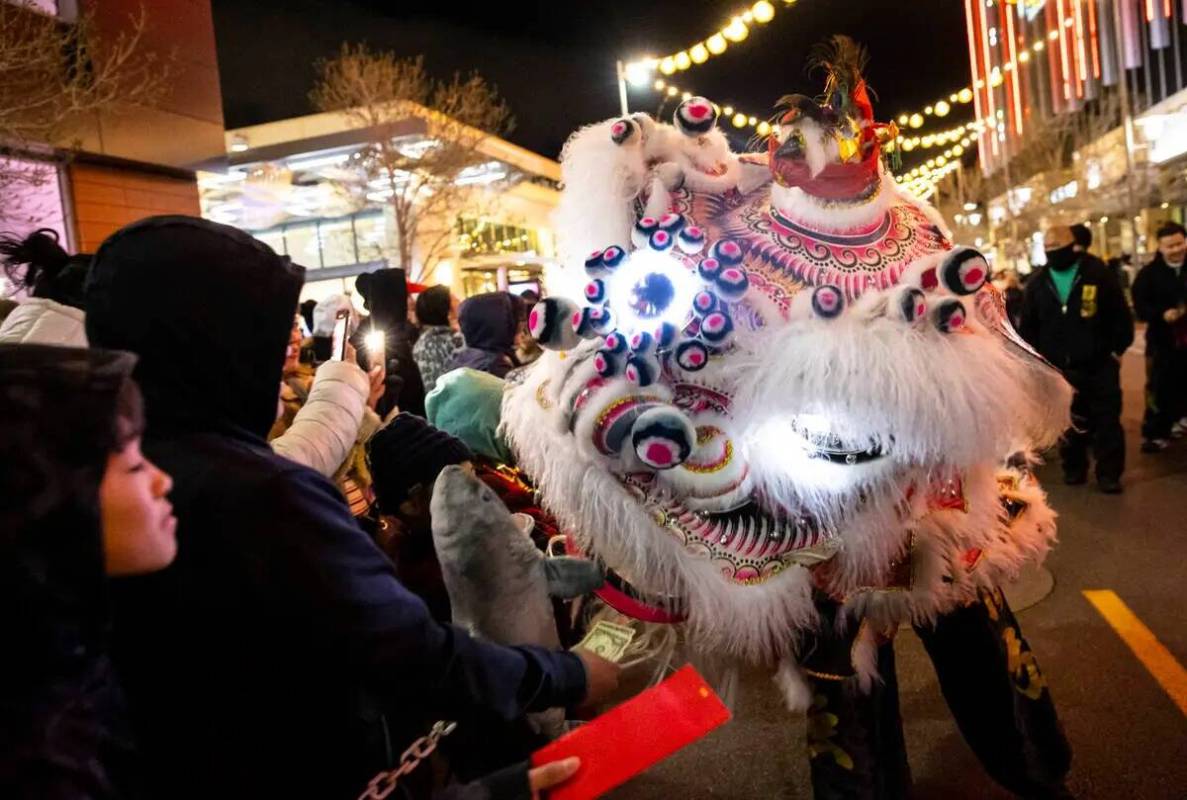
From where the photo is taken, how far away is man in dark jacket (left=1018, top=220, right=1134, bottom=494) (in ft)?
18.0

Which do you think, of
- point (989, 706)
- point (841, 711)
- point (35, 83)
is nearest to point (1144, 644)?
point (989, 706)

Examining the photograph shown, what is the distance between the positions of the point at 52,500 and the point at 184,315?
0.42 meters

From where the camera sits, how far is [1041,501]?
2344 millimetres

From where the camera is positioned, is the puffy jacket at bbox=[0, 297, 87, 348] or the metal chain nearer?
the metal chain

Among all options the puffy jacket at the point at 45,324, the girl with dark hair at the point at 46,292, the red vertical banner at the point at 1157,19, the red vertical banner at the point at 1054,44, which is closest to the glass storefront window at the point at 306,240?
the red vertical banner at the point at 1157,19

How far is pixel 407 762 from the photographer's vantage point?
1338 millimetres

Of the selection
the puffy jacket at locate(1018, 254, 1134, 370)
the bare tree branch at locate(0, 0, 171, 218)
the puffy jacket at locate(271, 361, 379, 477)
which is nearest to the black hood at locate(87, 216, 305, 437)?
the puffy jacket at locate(271, 361, 379, 477)

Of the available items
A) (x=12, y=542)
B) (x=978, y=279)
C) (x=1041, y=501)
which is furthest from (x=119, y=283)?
(x=1041, y=501)

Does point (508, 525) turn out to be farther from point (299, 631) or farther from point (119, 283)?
point (119, 283)

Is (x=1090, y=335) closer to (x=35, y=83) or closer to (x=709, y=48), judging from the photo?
(x=709, y=48)

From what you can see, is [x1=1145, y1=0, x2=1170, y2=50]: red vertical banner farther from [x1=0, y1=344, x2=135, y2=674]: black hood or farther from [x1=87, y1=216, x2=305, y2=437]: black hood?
[x1=0, y1=344, x2=135, y2=674]: black hood

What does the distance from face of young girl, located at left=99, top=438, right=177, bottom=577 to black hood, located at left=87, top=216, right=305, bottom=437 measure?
24cm

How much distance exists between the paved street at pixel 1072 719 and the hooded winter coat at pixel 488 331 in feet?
6.25

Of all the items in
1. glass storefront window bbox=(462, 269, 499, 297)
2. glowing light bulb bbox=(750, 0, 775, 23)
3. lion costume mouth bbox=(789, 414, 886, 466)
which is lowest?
lion costume mouth bbox=(789, 414, 886, 466)
